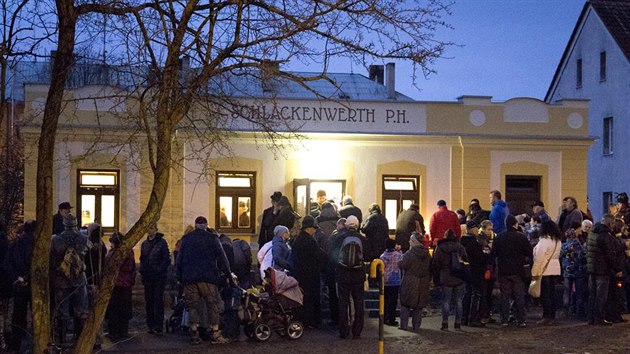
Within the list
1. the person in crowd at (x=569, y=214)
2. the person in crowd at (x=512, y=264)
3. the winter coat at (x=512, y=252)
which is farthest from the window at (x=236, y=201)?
the winter coat at (x=512, y=252)

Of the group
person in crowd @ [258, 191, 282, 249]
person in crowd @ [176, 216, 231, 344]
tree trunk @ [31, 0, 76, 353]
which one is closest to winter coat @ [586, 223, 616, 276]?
person in crowd @ [258, 191, 282, 249]

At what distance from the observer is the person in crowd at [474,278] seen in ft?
59.2

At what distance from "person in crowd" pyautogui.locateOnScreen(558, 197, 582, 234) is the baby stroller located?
6677 mm

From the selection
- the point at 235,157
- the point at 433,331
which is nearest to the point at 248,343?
the point at 433,331

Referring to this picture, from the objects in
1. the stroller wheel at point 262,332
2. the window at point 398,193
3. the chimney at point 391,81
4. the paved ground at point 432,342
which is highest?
the chimney at point 391,81

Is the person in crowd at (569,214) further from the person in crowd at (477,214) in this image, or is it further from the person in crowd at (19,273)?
the person in crowd at (19,273)

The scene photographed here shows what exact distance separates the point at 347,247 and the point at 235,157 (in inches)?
388

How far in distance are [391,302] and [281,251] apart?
226 centimetres

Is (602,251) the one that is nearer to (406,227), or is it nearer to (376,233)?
(376,233)

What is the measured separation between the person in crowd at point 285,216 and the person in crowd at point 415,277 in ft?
12.8

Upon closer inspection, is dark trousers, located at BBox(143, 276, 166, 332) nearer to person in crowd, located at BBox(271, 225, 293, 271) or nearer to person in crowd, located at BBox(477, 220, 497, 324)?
person in crowd, located at BBox(271, 225, 293, 271)

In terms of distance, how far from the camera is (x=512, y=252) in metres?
17.8

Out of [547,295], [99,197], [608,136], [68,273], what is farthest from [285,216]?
[608,136]

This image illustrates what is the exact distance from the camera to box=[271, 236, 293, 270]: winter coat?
17.3 metres
